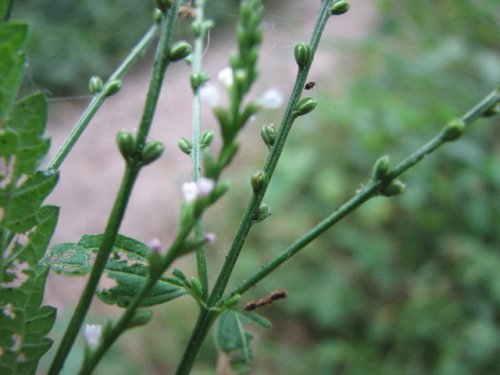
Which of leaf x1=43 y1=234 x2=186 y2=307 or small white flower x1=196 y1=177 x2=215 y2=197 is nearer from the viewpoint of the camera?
small white flower x1=196 y1=177 x2=215 y2=197

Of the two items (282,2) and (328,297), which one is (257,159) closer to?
(328,297)

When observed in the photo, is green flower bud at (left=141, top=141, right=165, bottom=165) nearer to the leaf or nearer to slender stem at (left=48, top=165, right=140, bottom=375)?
slender stem at (left=48, top=165, right=140, bottom=375)

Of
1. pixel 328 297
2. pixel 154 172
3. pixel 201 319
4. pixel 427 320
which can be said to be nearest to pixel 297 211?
pixel 328 297

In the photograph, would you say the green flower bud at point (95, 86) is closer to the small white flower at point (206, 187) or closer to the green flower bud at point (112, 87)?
the green flower bud at point (112, 87)

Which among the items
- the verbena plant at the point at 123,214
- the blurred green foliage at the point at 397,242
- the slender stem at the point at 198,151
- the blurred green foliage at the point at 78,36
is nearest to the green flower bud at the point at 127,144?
the verbena plant at the point at 123,214

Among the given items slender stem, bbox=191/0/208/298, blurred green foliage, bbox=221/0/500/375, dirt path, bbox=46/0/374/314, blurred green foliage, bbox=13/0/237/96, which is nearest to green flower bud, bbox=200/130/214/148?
slender stem, bbox=191/0/208/298

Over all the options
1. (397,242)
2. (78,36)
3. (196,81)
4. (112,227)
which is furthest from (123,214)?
(78,36)
